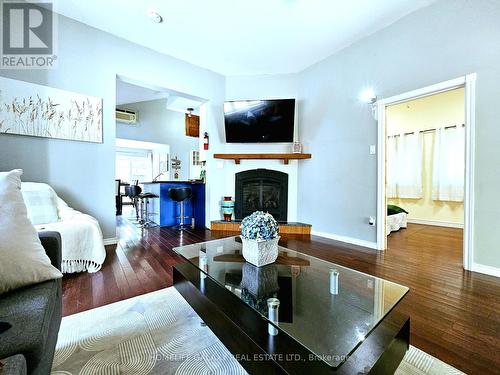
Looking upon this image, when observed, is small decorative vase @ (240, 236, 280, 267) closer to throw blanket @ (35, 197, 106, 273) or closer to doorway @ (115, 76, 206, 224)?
throw blanket @ (35, 197, 106, 273)

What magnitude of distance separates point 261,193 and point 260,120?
134cm

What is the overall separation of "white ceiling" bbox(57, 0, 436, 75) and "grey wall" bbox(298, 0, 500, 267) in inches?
10.5

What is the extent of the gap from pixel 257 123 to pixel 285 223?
73.5 inches

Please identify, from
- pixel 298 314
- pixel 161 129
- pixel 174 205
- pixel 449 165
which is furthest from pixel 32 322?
pixel 161 129

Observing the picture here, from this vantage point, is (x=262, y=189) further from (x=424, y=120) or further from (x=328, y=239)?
(x=424, y=120)

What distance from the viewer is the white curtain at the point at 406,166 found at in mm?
4945

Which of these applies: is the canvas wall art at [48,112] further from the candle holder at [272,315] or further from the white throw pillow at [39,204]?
the candle holder at [272,315]

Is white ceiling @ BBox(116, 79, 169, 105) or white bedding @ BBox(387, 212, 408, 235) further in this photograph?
white ceiling @ BBox(116, 79, 169, 105)

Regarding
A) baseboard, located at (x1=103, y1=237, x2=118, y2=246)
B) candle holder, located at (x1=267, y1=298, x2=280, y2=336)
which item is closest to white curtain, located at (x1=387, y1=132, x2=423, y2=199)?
candle holder, located at (x1=267, y1=298, x2=280, y2=336)

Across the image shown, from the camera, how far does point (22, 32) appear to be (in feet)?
8.21

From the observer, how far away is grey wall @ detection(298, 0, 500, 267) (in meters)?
2.15

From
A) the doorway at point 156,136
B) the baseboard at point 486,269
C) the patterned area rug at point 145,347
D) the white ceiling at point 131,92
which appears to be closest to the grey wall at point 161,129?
the doorway at point 156,136

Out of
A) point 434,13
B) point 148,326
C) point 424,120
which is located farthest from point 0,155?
point 424,120

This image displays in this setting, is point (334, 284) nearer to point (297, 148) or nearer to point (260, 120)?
point (297, 148)
